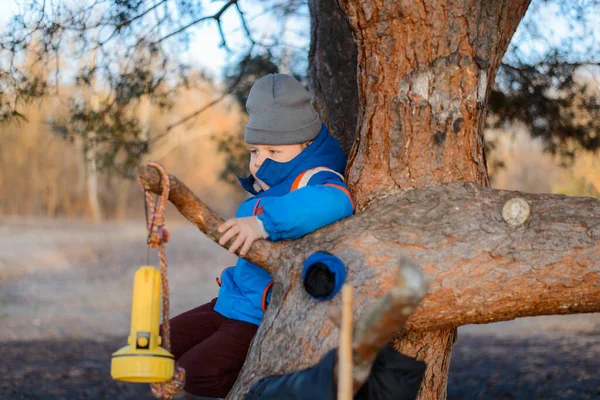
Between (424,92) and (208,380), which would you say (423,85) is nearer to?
(424,92)

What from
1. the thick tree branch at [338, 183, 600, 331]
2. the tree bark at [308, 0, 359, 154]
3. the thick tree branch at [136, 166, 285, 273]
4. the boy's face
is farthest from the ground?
the thick tree branch at [136, 166, 285, 273]

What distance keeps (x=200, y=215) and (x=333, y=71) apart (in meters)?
1.76

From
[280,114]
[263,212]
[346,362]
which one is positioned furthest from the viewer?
[280,114]

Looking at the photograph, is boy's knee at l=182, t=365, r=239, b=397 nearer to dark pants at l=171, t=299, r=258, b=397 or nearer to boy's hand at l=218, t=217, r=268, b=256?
dark pants at l=171, t=299, r=258, b=397

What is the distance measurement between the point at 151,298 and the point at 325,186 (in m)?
0.82

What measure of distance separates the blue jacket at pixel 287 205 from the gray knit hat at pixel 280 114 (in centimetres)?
8

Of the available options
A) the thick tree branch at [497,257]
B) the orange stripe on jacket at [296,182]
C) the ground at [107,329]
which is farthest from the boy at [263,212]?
the ground at [107,329]

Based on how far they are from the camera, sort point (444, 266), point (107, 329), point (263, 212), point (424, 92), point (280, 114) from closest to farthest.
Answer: point (444, 266) < point (263, 212) < point (424, 92) < point (280, 114) < point (107, 329)

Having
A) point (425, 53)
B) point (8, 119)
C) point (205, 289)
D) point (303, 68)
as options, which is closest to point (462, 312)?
point (425, 53)

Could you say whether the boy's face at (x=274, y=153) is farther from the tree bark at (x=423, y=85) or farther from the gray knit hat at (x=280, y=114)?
the tree bark at (x=423, y=85)

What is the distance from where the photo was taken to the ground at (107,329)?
5.22 meters

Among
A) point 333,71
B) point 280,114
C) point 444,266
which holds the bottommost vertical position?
point 444,266

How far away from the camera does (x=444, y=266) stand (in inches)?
91.6

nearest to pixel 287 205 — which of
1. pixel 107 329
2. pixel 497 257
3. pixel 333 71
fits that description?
pixel 497 257
